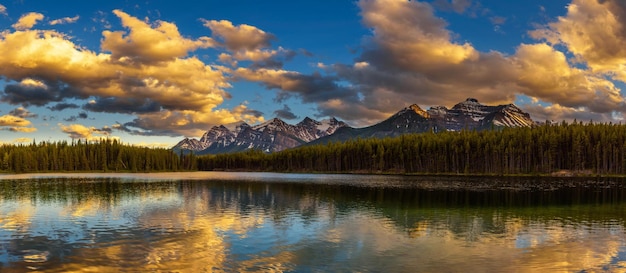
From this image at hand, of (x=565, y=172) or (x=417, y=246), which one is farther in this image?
(x=565, y=172)

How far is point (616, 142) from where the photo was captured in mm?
189125

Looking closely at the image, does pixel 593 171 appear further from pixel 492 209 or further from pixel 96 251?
pixel 96 251

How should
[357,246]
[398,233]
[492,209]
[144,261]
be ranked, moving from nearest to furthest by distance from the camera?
[144,261] → [357,246] → [398,233] → [492,209]

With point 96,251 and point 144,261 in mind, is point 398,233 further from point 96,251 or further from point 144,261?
point 96,251

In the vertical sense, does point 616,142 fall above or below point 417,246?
above

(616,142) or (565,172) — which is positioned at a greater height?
(616,142)

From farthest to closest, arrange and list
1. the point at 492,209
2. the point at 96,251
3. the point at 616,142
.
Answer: the point at 616,142
the point at 492,209
the point at 96,251

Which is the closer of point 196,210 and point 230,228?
point 230,228

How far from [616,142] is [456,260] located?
199 metres

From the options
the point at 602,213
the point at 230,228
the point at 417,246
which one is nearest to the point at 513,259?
the point at 417,246

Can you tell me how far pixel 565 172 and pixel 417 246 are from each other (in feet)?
621

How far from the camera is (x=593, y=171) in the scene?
190m

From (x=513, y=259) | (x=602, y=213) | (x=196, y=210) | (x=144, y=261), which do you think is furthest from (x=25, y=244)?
(x=602, y=213)

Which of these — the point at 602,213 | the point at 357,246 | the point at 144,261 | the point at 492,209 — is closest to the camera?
the point at 144,261
